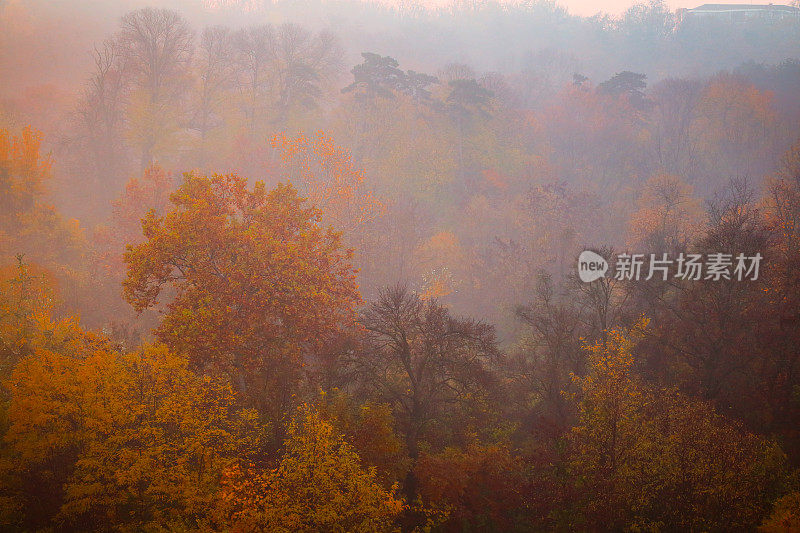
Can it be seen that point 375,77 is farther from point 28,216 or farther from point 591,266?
point 591,266

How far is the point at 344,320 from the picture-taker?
80.6 ft

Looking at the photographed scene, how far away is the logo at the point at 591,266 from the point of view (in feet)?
112

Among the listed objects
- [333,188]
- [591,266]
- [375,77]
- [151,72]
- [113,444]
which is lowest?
[113,444]

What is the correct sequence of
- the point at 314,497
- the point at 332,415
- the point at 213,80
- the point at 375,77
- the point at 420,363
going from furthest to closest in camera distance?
1. the point at 375,77
2. the point at 213,80
3. the point at 420,363
4. the point at 332,415
5. the point at 314,497

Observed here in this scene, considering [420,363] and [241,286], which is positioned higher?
[241,286]

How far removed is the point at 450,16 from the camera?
143 m

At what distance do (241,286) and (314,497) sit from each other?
378 inches

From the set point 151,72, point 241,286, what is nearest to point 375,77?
point 151,72

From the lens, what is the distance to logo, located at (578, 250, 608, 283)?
34062 millimetres

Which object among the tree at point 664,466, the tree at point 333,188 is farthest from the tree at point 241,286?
the tree at point 333,188

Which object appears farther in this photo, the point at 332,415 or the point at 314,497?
the point at 332,415

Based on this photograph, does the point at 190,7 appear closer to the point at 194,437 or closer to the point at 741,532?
the point at 194,437

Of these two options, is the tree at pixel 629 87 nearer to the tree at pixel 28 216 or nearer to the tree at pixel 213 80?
the tree at pixel 213 80

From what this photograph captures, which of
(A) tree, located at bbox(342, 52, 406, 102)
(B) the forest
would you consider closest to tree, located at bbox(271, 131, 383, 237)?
(B) the forest
